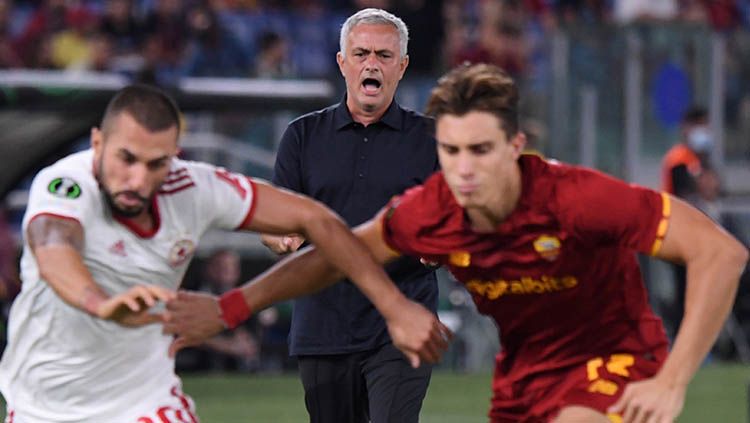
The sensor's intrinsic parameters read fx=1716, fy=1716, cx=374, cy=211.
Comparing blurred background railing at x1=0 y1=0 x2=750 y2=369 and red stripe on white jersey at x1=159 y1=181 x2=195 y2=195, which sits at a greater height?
red stripe on white jersey at x1=159 y1=181 x2=195 y2=195

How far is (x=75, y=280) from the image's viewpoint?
5680 millimetres

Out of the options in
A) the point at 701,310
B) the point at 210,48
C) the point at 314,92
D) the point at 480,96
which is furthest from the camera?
the point at 210,48

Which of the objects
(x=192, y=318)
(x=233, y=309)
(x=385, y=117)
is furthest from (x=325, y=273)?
(x=385, y=117)

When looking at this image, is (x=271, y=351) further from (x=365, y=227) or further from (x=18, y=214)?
(x=365, y=227)

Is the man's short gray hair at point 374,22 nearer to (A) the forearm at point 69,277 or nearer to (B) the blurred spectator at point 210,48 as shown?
(A) the forearm at point 69,277

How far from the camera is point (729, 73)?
1928cm

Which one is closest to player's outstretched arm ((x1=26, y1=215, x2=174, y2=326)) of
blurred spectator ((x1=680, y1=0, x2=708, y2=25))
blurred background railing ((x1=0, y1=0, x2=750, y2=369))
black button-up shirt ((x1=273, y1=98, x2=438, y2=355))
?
black button-up shirt ((x1=273, y1=98, x2=438, y2=355))

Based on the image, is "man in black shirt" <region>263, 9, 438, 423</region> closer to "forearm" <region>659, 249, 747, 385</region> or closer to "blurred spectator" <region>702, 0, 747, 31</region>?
"forearm" <region>659, 249, 747, 385</region>

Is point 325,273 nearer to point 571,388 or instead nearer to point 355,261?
point 355,261

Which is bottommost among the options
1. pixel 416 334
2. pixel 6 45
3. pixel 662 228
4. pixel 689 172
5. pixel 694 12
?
pixel 689 172

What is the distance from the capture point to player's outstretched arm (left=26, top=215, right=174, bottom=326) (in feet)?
17.7

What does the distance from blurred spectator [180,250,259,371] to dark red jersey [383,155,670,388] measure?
948 centimetres

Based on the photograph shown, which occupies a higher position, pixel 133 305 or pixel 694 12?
pixel 133 305

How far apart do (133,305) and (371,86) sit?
2.75 meters
